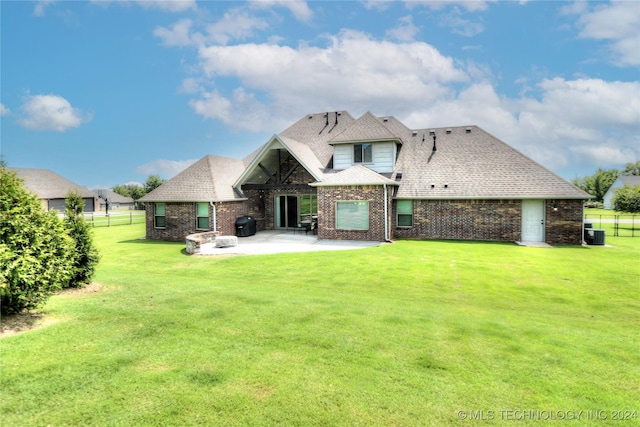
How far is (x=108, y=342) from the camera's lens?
17.1 feet

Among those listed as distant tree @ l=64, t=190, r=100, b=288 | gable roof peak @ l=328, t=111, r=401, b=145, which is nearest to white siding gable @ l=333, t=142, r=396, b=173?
gable roof peak @ l=328, t=111, r=401, b=145

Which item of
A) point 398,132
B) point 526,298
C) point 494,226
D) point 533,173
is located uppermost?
point 398,132

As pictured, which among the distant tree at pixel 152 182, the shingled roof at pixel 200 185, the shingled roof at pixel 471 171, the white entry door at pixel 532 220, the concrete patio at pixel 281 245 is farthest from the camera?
the distant tree at pixel 152 182

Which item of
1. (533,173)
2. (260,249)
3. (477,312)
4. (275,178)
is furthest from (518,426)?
(275,178)

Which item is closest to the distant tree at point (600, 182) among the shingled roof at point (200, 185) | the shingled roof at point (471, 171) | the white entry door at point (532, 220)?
the shingled roof at point (471, 171)

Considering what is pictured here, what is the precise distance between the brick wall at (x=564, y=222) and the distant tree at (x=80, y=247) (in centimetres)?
1923

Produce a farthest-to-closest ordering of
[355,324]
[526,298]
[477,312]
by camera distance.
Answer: [526,298] < [477,312] < [355,324]

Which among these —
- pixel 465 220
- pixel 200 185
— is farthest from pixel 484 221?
pixel 200 185

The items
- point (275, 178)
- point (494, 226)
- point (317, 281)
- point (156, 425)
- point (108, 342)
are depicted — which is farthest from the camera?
point (275, 178)

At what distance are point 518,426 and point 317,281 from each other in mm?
7122

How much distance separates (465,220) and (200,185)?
14891 mm

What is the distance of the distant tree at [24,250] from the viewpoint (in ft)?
18.9

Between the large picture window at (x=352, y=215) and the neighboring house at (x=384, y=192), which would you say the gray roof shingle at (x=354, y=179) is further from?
the large picture window at (x=352, y=215)

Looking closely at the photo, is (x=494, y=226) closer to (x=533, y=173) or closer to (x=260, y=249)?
(x=533, y=173)
